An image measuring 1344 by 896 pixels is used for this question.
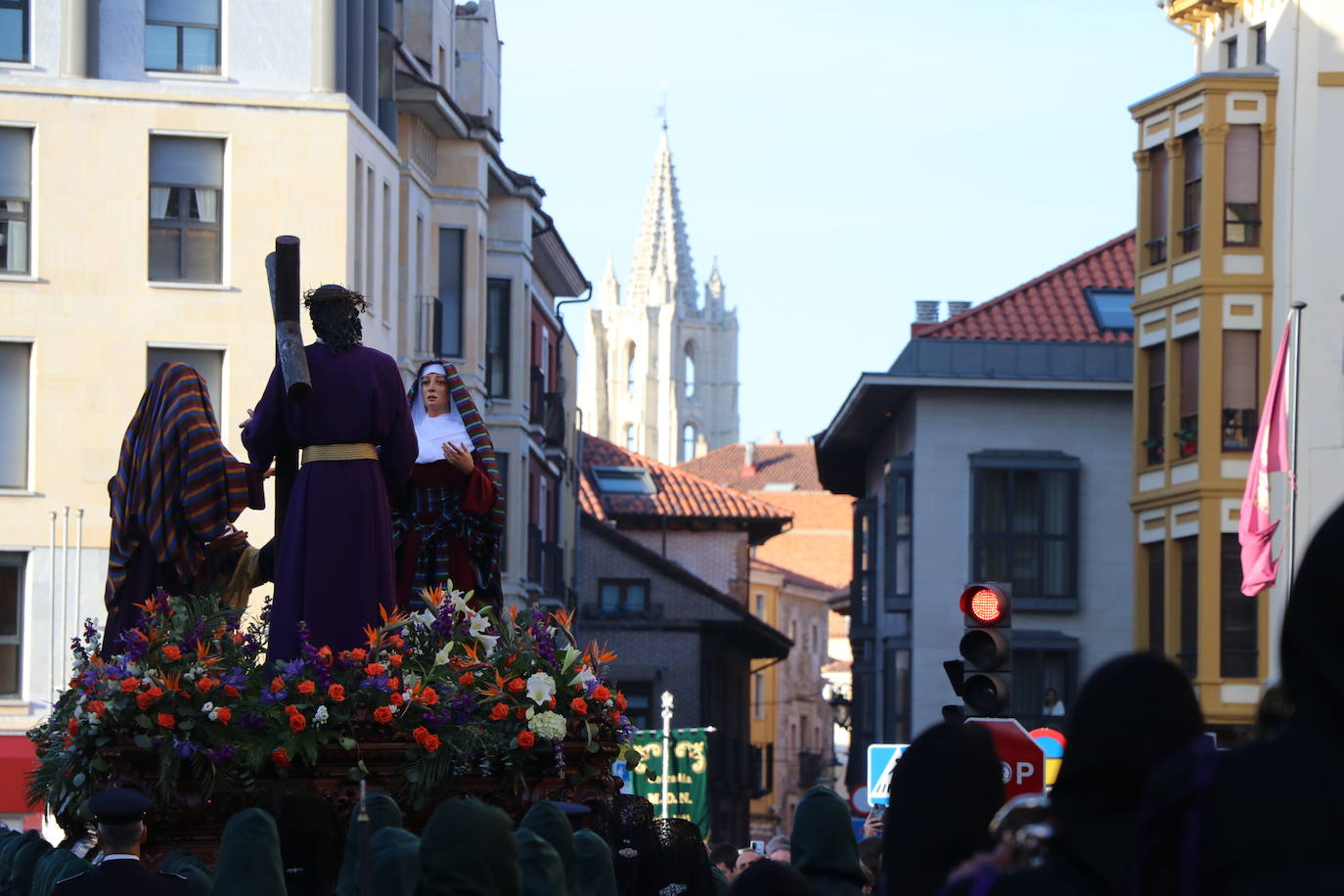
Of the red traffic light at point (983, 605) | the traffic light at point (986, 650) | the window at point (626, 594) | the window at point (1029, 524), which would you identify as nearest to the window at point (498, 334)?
the window at point (1029, 524)

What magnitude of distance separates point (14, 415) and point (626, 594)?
3490cm

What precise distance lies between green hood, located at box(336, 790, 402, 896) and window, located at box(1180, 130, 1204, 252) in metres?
33.7

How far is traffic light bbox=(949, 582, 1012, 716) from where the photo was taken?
51.8 feet

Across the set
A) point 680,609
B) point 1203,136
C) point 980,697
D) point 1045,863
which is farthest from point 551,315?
point 1045,863

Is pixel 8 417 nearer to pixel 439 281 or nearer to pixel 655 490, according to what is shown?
pixel 439 281

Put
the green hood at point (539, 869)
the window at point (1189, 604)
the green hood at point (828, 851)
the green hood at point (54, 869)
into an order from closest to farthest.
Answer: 1. the green hood at point (539, 869)
2. the green hood at point (828, 851)
3. the green hood at point (54, 869)
4. the window at point (1189, 604)

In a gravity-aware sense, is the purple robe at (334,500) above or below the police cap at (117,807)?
above

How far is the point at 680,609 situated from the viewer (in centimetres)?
6962

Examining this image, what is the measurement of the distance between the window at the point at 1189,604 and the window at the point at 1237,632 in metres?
0.47

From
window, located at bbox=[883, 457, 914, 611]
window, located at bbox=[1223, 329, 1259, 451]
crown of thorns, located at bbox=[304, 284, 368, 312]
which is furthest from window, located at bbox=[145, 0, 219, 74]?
crown of thorns, located at bbox=[304, 284, 368, 312]

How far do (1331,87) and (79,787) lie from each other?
104 feet

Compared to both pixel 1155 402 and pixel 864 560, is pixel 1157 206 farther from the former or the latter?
pixel 864 560

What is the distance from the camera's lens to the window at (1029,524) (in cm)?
4897

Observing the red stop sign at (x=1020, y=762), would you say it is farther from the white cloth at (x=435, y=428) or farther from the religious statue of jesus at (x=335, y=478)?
the religious statue of jesus at (x=335, y=478)
